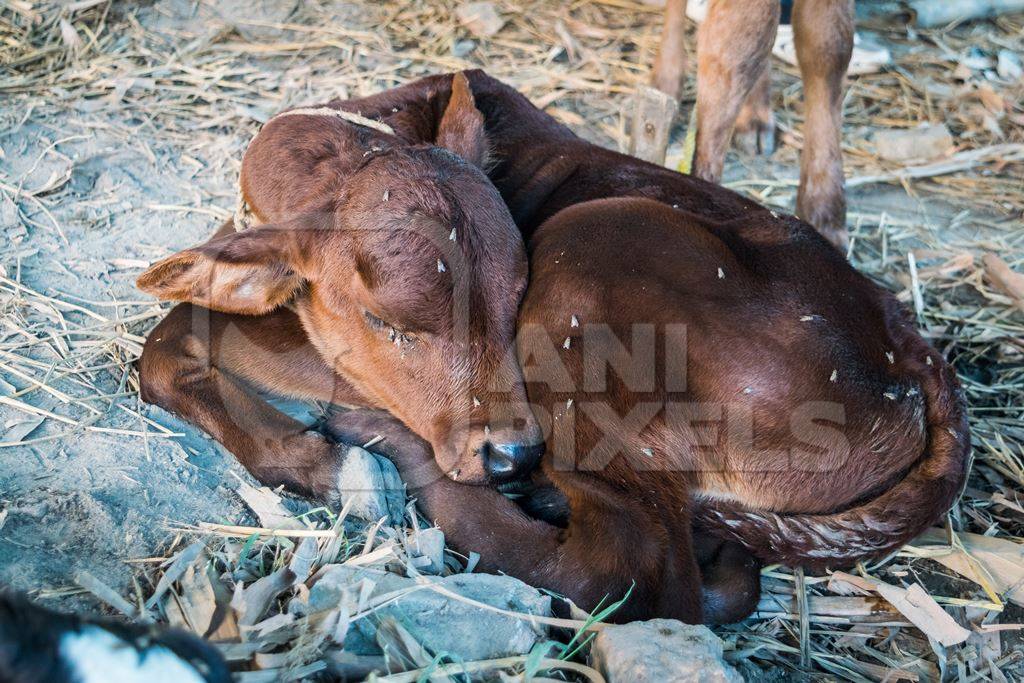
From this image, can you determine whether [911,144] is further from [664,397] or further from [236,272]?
[236,272]

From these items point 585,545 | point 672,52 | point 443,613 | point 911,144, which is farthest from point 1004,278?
point 443,613

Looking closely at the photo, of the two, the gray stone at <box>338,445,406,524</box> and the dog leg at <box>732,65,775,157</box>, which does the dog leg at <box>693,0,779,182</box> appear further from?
the gray stone at <box>338,445,406,524</box>

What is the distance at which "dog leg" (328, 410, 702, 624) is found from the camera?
3.06m

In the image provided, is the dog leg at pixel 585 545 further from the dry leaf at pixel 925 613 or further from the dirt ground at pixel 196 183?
the dry leaf at pixel 925 613

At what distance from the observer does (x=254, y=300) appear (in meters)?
3.72

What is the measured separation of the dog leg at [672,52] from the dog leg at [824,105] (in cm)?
113

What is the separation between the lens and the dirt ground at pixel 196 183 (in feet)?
10.7

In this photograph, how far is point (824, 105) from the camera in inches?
204

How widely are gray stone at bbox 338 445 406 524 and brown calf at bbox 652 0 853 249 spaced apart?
101 inches

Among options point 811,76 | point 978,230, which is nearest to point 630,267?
point 811,76

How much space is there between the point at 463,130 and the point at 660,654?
2.22 metres

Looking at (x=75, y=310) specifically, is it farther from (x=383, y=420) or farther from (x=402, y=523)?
(x=402, y=523)

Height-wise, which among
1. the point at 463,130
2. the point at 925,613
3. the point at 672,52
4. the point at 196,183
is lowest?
the point at 925,613

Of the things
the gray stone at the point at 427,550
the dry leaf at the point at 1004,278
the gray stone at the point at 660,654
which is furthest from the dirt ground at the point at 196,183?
the gray stone at the point at 660,654
